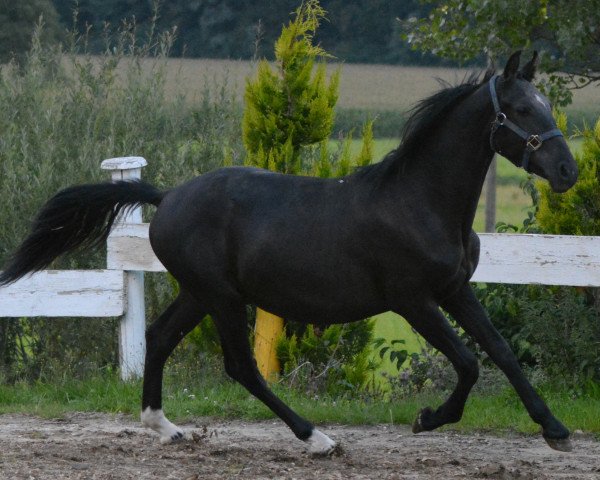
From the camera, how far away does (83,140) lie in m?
8.66

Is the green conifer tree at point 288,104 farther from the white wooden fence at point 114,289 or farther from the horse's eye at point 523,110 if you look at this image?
the horse's eye at point 523,110

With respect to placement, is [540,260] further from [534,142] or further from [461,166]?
[534,142]

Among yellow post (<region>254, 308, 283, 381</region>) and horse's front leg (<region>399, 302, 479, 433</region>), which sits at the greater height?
horse's front leg (<region>399, 302, 479, 433</region>)

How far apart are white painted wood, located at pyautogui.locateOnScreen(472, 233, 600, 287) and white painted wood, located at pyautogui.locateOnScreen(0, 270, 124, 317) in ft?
7.72

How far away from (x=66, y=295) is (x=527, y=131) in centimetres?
348

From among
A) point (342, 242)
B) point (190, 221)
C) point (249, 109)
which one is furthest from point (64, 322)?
point (342, 242)

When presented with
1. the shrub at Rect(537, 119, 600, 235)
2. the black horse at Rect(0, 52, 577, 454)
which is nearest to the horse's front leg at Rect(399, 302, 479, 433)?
the black horse at Rect(0, 52, 577, 454)

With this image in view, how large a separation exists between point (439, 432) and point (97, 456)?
6.32ft

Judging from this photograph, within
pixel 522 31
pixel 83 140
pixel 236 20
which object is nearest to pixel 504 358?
pixel 522 31

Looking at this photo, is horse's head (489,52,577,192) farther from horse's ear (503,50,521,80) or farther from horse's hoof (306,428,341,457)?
horse's hoof (306,428,341,457)

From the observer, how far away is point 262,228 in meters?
5.39

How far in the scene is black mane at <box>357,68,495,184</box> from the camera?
5.11m

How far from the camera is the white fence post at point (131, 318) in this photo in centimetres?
717

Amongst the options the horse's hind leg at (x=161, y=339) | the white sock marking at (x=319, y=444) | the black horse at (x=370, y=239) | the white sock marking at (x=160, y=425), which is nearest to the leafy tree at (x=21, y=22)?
the horse's hind leg at (x=161, y=339)
